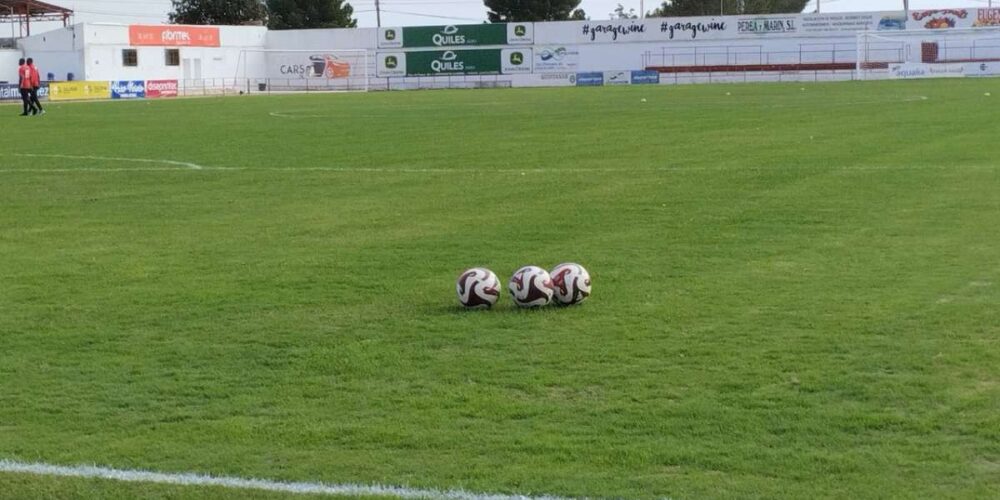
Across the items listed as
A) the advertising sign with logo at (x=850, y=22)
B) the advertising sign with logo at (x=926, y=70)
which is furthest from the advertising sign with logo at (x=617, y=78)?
the advertising sign with logo at (x=926, y=70)

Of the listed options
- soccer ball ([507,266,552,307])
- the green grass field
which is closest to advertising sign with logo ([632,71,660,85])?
the green grass field

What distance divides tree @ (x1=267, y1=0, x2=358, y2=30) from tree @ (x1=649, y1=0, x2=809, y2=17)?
3874 cm

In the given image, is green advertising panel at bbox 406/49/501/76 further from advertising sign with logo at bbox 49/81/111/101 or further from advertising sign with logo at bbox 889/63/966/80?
advertising sign with logo at bbox 889/63/966/80

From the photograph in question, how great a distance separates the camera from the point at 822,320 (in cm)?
830

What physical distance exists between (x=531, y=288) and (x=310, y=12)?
377 feet

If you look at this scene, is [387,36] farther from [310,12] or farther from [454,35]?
[310,12]

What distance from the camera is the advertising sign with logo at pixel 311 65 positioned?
9212cm

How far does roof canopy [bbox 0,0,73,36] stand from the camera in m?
84.5

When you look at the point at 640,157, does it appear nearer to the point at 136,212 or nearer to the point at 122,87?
the point at 136,212

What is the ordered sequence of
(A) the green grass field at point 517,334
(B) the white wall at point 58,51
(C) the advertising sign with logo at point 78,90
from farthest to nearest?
(B) the white wall at point 58,51
(C) the advertising sign with logo at point 78,90
(A) the green grass field at point 517,334

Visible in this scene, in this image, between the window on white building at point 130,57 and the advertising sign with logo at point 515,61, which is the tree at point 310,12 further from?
the window on white building at point 130,57

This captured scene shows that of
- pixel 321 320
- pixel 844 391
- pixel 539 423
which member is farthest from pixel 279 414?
pixel 844 391

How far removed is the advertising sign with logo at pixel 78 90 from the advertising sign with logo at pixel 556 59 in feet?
105

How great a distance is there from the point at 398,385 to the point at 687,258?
453 cm
